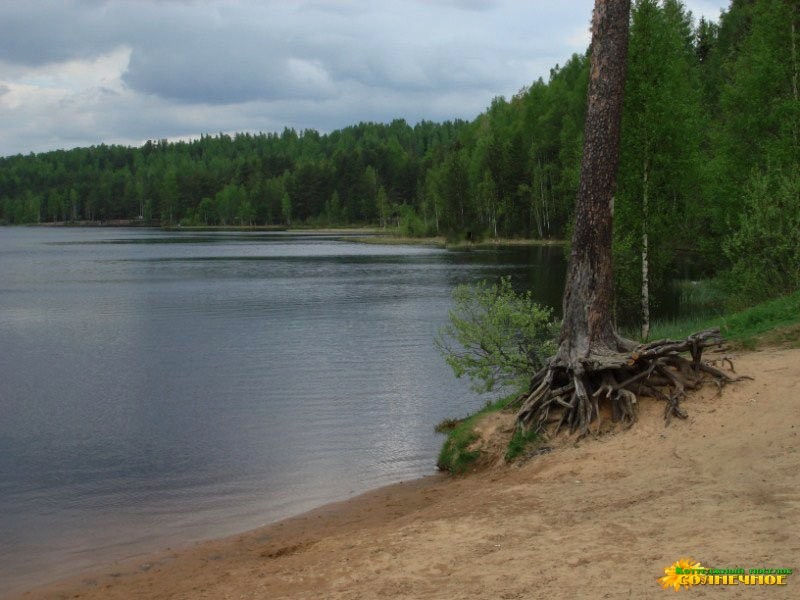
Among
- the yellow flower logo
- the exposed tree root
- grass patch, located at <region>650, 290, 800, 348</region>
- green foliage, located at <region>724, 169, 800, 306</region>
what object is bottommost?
the yellow flower logo

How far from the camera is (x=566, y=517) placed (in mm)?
9547

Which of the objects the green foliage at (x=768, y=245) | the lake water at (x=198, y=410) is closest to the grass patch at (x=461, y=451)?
the lake water at (x=198, y=410)

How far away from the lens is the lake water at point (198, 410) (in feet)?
47.0

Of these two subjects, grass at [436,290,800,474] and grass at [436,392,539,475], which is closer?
grass at [436,392,539,475]

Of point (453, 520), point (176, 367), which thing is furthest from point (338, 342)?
point (453, 520)

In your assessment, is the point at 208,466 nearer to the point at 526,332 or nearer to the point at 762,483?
the point at 526,332

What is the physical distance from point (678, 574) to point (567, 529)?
206cm

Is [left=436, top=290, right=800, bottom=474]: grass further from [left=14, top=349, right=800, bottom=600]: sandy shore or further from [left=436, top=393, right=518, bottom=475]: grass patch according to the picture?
[left=14, top=349, right=800, bottom=600]: sandy shore

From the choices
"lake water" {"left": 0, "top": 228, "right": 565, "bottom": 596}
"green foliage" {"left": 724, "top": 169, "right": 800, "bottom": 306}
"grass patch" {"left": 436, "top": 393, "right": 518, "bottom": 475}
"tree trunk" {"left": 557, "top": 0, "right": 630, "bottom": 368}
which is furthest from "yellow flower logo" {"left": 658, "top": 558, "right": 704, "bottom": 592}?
"green foliage" {"left": 724, "top": 169, "right": 800, "bottom": 306}

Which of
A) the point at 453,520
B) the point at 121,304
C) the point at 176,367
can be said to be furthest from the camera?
the point at 121,304

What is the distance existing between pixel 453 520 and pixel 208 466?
27.7ft

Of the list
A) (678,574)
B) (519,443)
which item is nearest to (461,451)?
(519,443)

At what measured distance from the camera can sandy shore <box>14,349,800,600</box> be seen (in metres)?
7.64

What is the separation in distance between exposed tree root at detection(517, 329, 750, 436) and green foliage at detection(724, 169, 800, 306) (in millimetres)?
11627
